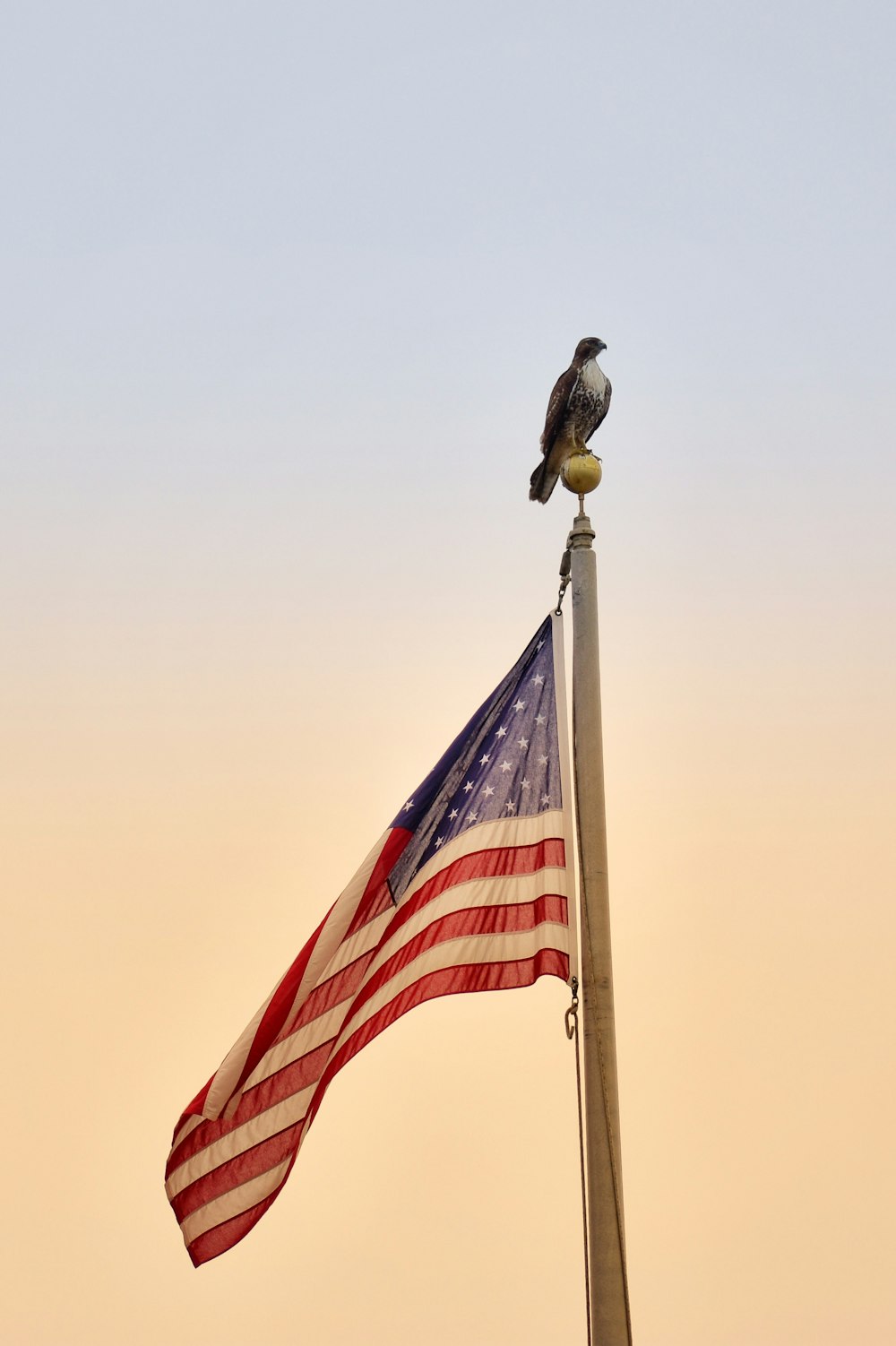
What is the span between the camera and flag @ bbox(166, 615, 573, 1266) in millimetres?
7785

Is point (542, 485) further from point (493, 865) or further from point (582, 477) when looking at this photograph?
point (493, 865)

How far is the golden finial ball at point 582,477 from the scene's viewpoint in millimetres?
8523

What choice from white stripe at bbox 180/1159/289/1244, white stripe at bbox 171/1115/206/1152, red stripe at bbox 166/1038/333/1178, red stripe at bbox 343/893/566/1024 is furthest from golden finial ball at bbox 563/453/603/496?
white stripe at bbox 171/1115/206/1152

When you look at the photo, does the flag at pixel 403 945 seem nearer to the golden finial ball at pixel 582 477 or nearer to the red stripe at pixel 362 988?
the red stripe at pixel 362 988

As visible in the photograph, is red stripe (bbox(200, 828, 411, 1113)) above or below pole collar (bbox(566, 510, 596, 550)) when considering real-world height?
below

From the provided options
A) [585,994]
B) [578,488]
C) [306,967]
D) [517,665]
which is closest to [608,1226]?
[585,994]

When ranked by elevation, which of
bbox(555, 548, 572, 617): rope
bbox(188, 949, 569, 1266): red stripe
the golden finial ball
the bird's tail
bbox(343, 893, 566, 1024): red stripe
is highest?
the bird's tail

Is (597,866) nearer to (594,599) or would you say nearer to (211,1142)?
(594,599)

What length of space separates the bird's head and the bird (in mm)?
179

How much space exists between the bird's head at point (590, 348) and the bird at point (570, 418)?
0.18m

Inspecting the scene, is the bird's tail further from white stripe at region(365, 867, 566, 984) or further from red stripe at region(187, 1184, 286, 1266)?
red stripe at region(187, 1184, 286, 1266)

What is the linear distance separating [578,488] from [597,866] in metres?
2.41

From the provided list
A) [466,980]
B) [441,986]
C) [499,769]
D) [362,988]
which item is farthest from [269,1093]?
[499,769]

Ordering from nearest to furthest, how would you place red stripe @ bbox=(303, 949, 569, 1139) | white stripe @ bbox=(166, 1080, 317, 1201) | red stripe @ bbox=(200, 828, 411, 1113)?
red stripe @ bbox=(303, 949, 569, 1139), white stripe @ bbox=(166, 1080, 317, 1201), red stripe @ bbox=(200, 828, 411, 1113)
